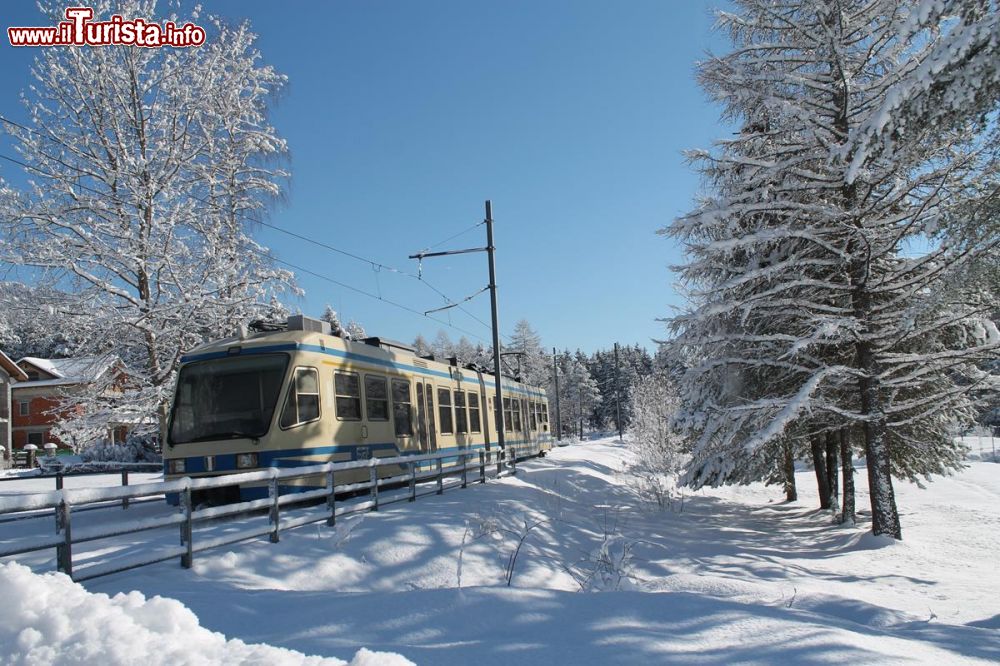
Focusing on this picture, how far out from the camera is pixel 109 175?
1836 cm

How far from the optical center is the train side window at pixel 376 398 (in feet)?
44.9

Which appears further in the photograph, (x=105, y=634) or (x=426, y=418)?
(x=426, y=418)

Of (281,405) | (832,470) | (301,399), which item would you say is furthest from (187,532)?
(832,470)

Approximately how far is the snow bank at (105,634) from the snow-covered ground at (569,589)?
0.02 meters

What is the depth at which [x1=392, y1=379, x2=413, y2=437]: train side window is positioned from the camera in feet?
48.5

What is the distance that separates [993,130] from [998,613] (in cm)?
625

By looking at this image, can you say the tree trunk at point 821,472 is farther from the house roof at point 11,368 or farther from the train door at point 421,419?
the house roof at point 11,368

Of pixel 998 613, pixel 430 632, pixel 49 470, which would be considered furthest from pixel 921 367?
pixel 49 470

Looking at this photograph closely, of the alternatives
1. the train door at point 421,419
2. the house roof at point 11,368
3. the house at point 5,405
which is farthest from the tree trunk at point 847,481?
the house roof at point 11,368

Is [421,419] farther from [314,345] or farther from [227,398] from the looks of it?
[227,398]

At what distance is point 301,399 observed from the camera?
1164 cm

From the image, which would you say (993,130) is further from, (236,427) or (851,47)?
(236,427)

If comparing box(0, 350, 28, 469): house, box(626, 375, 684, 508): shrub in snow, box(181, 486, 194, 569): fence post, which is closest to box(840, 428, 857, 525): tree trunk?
box(626, 375, 684, 508): shrub in snow

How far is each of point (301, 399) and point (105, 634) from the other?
8.63 meters
